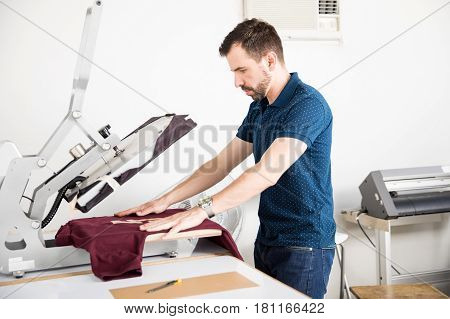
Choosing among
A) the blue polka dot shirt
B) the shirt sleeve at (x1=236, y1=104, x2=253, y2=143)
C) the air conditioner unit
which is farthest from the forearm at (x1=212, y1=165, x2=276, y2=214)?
the air conditioner unit

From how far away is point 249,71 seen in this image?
1828 millimetres

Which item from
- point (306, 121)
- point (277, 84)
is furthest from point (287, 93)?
point (306, 121)

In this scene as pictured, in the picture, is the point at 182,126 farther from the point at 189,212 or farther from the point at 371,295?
the point at 371,295

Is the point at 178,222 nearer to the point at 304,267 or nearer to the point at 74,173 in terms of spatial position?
the point at 74,173

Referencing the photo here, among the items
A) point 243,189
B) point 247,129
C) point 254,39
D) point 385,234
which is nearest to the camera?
point 243,189

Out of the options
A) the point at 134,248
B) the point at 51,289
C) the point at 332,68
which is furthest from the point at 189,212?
the point at 332,68

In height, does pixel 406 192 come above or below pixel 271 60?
below

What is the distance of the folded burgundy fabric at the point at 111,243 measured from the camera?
151cm

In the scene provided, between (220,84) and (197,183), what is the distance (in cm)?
99

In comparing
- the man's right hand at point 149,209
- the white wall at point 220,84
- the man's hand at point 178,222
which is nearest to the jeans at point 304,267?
the man's hand at point 178,222

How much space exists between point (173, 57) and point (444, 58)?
1.71 m

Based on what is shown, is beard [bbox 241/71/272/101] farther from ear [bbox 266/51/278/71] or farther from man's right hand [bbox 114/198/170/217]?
man's right hand [bbox 114/198/170/217]

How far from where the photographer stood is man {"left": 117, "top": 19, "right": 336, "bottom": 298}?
167 cm

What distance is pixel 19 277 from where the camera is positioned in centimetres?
160
